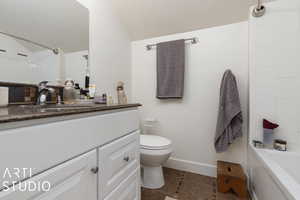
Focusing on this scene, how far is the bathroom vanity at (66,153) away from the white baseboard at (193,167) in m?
1.03

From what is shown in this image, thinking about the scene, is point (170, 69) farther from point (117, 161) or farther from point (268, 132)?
point (117, 161)

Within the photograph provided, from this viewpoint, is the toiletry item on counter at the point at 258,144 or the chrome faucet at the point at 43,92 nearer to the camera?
the chrome faucet at the point at 43,92

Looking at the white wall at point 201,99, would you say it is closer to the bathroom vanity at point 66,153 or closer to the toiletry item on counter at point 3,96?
the bathroom vanity at point 66,153

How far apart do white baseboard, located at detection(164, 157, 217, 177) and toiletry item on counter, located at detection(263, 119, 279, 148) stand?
24.0 inches

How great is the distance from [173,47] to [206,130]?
1.11 metres

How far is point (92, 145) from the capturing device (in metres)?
0.68

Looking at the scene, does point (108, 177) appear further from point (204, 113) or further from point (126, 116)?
point (204, 113)

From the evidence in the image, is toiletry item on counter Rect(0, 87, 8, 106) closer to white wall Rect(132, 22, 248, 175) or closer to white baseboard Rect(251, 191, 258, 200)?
white wall Rect(132, 22, 248, 175)

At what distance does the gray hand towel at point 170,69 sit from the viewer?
69.6 inches

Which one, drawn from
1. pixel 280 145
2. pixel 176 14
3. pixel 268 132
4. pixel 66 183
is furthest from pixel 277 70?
pixel 66 183

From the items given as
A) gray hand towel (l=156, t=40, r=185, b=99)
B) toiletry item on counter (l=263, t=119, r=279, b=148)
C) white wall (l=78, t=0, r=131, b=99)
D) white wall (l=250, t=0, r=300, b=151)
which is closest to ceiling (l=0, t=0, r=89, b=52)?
white wall (l=78, t=0, r=131, b=99)

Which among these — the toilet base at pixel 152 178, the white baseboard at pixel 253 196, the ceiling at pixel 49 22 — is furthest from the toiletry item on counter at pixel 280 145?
the ceiling at pixel 49 22

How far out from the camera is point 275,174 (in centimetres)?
89

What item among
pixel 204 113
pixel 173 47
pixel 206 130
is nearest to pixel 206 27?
pixel 173 47
